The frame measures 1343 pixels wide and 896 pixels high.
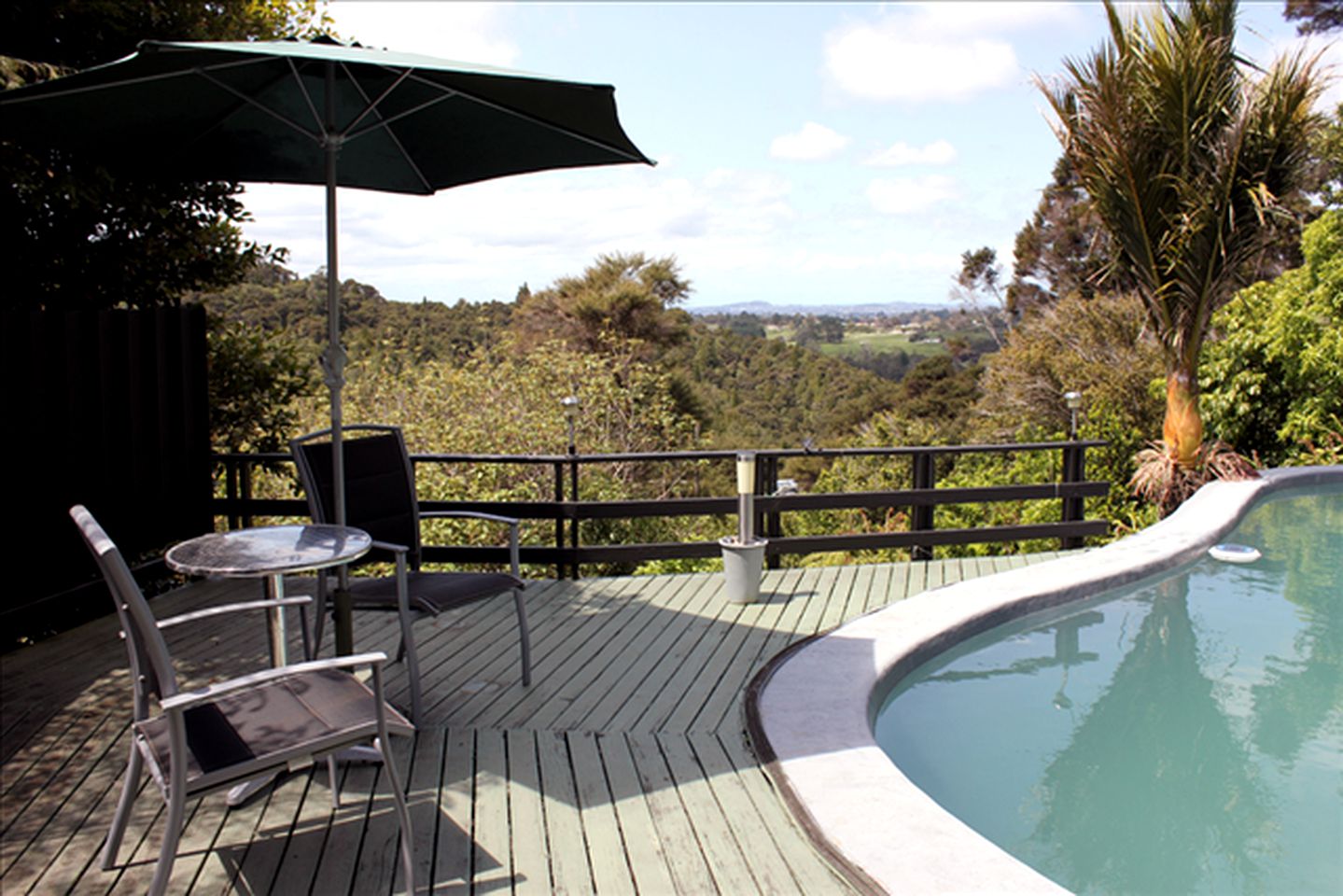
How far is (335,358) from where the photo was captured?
9.39ft

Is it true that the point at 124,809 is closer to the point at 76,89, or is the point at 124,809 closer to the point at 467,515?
the point at 76,89

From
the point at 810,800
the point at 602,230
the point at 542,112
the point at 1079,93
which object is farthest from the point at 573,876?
the point at 602,230

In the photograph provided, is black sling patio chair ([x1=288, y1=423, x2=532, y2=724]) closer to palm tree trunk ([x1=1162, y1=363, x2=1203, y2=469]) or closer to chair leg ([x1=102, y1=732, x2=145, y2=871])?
chair leg ([x1=102, y1=732, x2=145, y2=871])

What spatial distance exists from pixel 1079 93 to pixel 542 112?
18.9 ft

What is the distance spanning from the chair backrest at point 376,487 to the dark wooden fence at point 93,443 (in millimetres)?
1321

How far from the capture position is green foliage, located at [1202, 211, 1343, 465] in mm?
8875

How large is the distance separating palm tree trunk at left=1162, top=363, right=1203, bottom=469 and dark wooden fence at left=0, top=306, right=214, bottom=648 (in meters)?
6.72

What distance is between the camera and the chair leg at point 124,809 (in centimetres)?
216

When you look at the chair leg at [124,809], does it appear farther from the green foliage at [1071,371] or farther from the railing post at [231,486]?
the green foliage at [1071,371]

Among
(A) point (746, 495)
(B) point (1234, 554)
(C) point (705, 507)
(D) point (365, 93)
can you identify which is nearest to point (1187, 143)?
(B) point (1234, 554)

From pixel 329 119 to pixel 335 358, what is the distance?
0.69 metres

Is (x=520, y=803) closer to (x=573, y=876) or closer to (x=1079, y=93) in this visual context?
(x=573, y=876)

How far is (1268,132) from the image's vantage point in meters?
7.05

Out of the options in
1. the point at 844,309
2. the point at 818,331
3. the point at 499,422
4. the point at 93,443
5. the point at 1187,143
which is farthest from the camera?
the point at 844,309
